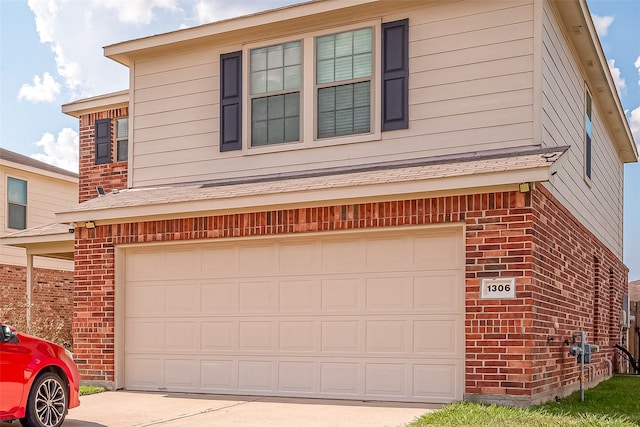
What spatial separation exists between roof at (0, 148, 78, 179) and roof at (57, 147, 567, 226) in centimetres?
1105

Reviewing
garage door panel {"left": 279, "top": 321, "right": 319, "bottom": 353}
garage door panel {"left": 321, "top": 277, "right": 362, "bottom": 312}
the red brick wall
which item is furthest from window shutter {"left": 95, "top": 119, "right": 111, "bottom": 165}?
garage door panel {"left": 321, "top": 277, "right": 362, "bottom": 312}

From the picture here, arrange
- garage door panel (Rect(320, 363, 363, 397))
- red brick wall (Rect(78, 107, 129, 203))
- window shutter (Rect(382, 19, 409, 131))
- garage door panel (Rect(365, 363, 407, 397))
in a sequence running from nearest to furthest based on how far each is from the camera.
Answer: garage door panel (Rect(365, 363, 407, 397)) → garage door panel (Rect(320, 363, 363, 397)) → window shutter (Rect(382, 19, 409, 131)) → red brick wall (Rect(78, 107, 129, 203))

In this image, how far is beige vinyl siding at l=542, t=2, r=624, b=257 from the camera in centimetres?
1065

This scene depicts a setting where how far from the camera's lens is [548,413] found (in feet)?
28.3

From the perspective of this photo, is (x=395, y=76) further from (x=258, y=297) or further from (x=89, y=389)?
(x=89, y=389)

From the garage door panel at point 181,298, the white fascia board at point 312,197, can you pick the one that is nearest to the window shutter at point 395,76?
the white fascia board at point 312,197

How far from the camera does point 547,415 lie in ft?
27.7

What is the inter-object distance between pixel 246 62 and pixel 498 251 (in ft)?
17.4

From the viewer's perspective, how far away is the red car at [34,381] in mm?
7398

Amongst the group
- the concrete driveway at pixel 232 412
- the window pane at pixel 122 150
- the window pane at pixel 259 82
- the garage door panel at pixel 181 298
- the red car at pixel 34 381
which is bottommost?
the concrete driveway at pixel 232 412

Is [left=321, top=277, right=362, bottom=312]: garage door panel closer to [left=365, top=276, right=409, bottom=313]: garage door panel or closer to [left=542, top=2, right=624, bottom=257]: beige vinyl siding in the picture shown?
[left=365, top=276, right=409, bottom=313]: garage door panel

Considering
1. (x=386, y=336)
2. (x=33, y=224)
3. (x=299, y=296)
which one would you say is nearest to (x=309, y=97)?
(x=299, y=296)

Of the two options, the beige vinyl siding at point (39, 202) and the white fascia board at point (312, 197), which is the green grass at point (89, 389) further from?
the beige vinyl siding at point (39, 202)

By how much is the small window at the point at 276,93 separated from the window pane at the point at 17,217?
42.2ft
